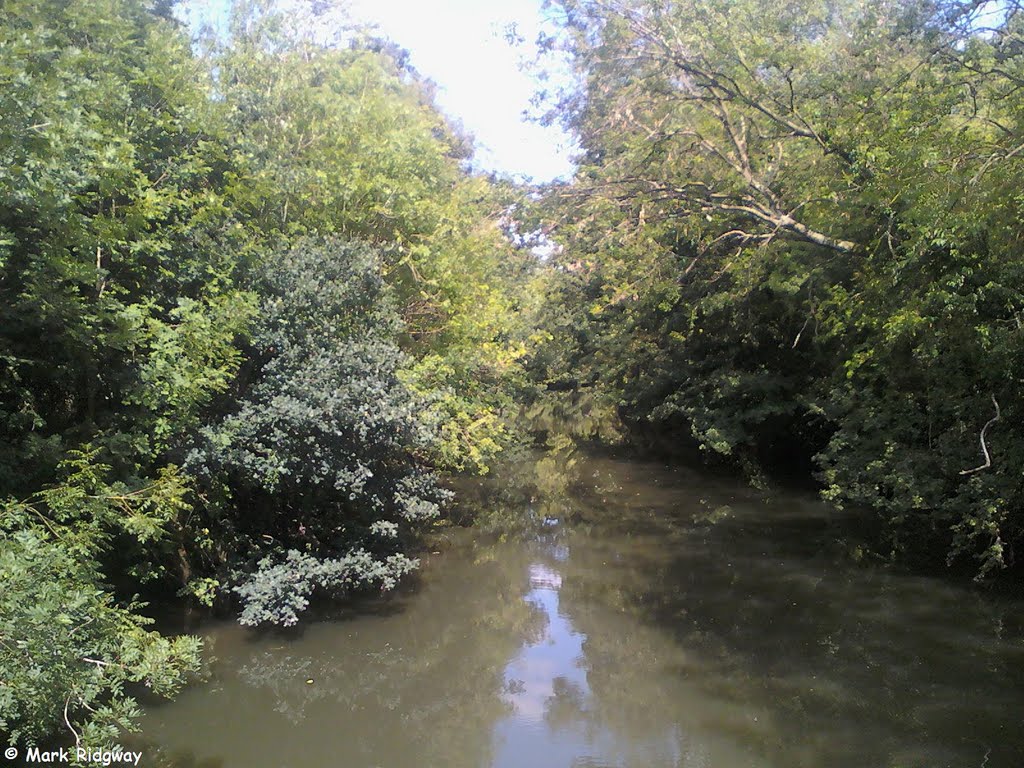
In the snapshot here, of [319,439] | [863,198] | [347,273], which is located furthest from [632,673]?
[347,273]

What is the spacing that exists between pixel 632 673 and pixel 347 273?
6.24m

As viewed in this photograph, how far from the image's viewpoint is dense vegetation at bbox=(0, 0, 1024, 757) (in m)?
6.68

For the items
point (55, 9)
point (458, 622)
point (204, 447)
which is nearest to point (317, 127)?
point (55, 9)

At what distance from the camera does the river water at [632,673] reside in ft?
23.4

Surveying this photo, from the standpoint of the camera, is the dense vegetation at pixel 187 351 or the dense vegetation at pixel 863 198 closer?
the dense vegetation at pixel 187 351

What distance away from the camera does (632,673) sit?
8812mm

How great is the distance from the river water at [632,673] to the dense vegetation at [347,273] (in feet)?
2.90

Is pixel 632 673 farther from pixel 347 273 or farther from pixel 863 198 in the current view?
pixel 347 273

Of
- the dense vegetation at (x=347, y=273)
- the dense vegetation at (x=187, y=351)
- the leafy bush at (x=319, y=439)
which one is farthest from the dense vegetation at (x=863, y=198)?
the leafy bush at (x=319, y=439)

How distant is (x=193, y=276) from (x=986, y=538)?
37.2 feet

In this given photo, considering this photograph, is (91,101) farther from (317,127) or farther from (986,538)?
(986,538)

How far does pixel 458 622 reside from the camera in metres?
10.5

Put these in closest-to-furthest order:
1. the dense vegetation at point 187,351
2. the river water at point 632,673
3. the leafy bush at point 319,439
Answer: the dense vegetation at point 187,351 → the river water at point 632,673 → the leafy bush at point 319,439

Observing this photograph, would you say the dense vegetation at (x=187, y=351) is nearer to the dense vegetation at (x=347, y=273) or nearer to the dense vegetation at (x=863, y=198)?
the dense vegetation at (x=347, y=273)
